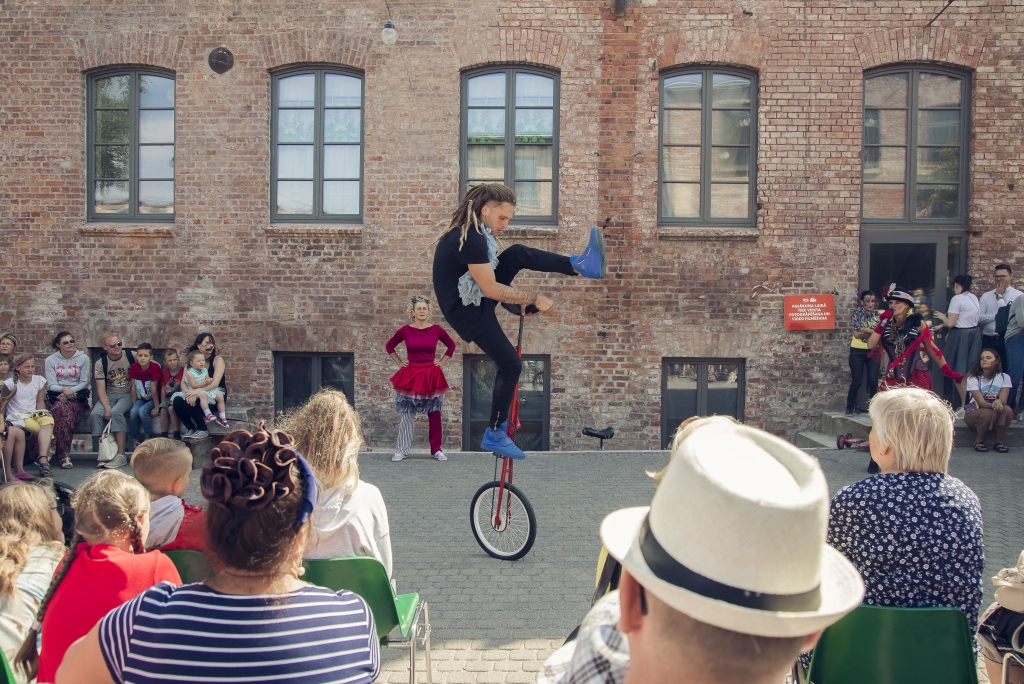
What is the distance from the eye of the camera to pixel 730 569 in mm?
1322

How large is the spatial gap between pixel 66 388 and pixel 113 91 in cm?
426

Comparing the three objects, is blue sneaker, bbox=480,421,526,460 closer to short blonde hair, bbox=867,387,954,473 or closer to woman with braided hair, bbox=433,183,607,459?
woman with braided hair, bbox=433,183,607,459

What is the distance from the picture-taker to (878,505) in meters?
2.96

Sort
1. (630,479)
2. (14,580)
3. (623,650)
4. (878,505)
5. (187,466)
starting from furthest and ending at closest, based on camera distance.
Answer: (630,479) < (187,466) < (14,580) < (878,505) < (623,650)

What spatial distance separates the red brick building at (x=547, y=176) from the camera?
1098cm

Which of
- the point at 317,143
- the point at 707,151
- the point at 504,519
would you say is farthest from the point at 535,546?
the point at 317,143

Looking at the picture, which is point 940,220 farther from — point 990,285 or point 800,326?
point 800,326

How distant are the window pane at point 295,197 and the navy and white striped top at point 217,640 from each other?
9.97 metres

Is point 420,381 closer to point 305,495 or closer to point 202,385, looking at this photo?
point 202,385

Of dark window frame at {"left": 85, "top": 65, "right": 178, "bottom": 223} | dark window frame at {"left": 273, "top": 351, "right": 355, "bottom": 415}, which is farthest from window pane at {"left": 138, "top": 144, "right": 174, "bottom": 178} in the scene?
dark window frame at {"left": 273, "top": 351, "right": 355, "bottom": 415}

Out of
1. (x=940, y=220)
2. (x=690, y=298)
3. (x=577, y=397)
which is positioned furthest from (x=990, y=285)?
(x=577, y=397)

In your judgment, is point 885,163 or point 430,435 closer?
point 430,435

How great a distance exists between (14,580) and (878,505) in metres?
3.24

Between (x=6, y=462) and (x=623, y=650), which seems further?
(x=6, y=462)
